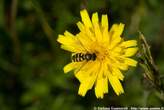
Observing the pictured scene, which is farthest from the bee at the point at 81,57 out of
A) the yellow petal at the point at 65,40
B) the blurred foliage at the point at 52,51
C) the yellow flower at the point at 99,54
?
the blurred foliage at the point at 52,51

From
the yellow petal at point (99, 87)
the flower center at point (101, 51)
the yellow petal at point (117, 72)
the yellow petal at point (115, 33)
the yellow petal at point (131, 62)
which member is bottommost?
the yellow petal at point (99, 87)

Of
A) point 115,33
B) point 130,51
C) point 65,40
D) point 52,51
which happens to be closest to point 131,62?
point 130,51

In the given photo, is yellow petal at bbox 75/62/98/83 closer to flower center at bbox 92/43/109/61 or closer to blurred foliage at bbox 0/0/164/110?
flower center at bbox 92/43/109/61

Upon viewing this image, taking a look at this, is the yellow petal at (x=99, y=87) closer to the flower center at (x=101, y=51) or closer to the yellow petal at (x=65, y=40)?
the flower center at (x=101, y=51)

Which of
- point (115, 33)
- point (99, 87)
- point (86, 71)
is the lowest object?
point (99, 87)

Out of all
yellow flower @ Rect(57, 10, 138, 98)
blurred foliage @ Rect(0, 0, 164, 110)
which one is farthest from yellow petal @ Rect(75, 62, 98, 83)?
blurred foliage @ Rect(0, 0, 164, 110)

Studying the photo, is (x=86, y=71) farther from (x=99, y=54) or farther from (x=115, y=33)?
(x=115, y=33)

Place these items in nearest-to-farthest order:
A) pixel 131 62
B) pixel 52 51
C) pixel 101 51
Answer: pixel 131 62
pixel 101 51
pixel 52 51
